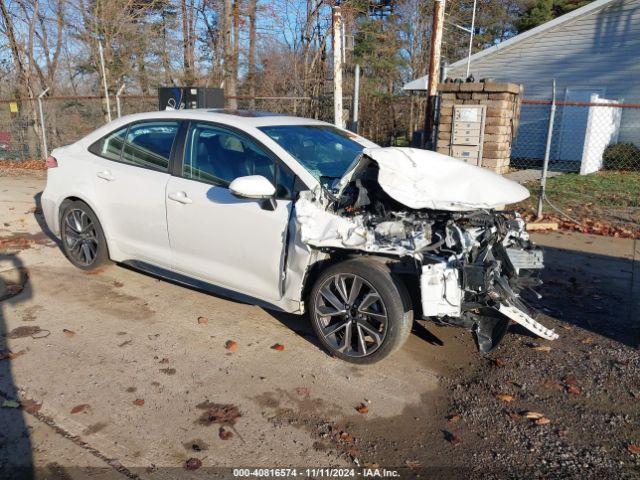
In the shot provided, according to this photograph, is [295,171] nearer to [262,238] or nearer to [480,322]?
[262,238]

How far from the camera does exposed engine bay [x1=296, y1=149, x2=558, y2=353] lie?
3.53 metres

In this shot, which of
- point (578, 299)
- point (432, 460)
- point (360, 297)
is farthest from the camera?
point (578, 299)

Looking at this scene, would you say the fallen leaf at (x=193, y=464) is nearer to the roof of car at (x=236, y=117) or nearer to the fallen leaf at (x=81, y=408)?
the fallen leaf at (x=81, y=408)

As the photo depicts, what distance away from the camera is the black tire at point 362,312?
3.65 metres

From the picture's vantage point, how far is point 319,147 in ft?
15.2

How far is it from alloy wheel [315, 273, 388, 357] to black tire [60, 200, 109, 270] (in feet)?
8.56

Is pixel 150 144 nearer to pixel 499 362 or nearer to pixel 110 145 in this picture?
pixel 110 145

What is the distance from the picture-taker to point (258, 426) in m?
3.17

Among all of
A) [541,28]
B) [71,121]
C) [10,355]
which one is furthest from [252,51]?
[10,355]

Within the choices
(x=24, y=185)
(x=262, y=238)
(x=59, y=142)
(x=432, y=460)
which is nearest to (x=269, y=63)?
(x=59, y=142)

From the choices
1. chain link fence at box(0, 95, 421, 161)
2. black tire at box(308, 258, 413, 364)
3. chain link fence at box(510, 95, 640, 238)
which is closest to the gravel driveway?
black tire at box(308, 258, 413, 364)

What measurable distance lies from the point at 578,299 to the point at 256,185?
3353 millimetres

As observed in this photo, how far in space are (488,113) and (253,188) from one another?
18.2 ft

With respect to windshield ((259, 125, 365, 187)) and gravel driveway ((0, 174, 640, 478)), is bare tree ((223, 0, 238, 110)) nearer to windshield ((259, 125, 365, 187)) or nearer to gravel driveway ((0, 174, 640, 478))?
windshield ((259, 125, 365, 187))
